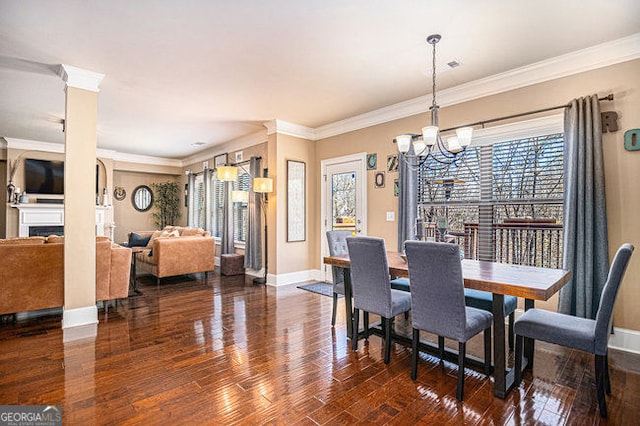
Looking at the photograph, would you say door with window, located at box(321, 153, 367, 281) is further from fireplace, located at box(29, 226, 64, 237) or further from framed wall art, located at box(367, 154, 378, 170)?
fireplace, located at box(29, 226, 64, 237)

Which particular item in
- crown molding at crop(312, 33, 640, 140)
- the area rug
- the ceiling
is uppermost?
the ceiling

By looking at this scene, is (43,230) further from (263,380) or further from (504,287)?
(504,287)

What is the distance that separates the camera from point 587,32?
9.32ft

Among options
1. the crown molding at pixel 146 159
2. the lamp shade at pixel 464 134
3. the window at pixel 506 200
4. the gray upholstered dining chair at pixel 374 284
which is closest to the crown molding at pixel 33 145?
the crown molding at pixel 146 159

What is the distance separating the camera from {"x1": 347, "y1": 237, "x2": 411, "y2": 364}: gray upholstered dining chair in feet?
8.72

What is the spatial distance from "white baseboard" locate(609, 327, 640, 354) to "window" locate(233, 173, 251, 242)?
233 inches

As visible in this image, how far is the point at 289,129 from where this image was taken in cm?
568

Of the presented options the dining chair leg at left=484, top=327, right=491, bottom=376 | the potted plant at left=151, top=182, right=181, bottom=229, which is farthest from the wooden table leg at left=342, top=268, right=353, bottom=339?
the potted plant at left=151, top=182, right=181, bottom=229

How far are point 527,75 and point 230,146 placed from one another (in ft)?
18.6

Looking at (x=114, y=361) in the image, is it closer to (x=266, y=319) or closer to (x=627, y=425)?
(x=266, y=319)

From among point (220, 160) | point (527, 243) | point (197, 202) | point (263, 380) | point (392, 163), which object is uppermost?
point (220, 160)

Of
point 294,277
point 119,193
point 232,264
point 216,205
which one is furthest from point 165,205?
point 294,277

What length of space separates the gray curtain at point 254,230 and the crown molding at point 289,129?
844 millimetres

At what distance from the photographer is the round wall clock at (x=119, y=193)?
8845 millimetres
